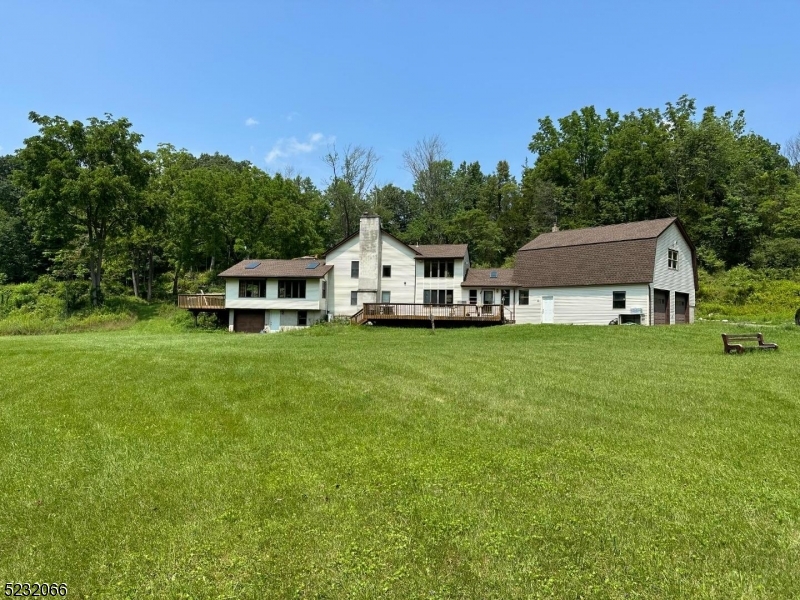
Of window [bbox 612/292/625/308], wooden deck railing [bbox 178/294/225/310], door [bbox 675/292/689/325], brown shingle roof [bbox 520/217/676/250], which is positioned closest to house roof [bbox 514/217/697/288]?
brown shingle roof [bbox 520/217/676/250]

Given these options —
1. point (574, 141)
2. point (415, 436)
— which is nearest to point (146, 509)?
point (415, 436)

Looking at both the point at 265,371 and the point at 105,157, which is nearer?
the point at 265,371

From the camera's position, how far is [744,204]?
128 feet

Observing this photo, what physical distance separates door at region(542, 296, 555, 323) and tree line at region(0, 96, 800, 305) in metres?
17.4

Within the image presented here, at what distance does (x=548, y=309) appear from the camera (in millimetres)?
29250

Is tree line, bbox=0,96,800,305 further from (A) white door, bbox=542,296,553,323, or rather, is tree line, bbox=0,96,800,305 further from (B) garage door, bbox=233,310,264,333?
(A) white door, bbox=542,296,553,323

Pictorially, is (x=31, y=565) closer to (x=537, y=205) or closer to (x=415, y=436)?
(x=415, y=436)

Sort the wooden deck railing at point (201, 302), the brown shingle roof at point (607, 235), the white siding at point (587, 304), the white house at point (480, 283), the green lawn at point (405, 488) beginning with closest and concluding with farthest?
the green lawn at point (405, 488), the white siding at point (587, 304), the white house at point (480, 283), the brown shingle roof at point (607, 235), the wooden deck railing at point (201, 302)

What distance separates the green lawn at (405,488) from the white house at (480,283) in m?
19.1

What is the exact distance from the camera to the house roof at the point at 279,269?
31.7 meters

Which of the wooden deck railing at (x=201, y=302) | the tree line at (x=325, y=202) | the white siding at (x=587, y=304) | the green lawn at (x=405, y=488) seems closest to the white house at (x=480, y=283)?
the white siding at (x=587, y=304)

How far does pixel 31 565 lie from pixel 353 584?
2.43 metres

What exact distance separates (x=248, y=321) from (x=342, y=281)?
7.36 metres

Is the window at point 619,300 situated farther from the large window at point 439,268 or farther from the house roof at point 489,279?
the large window at point 439,268
